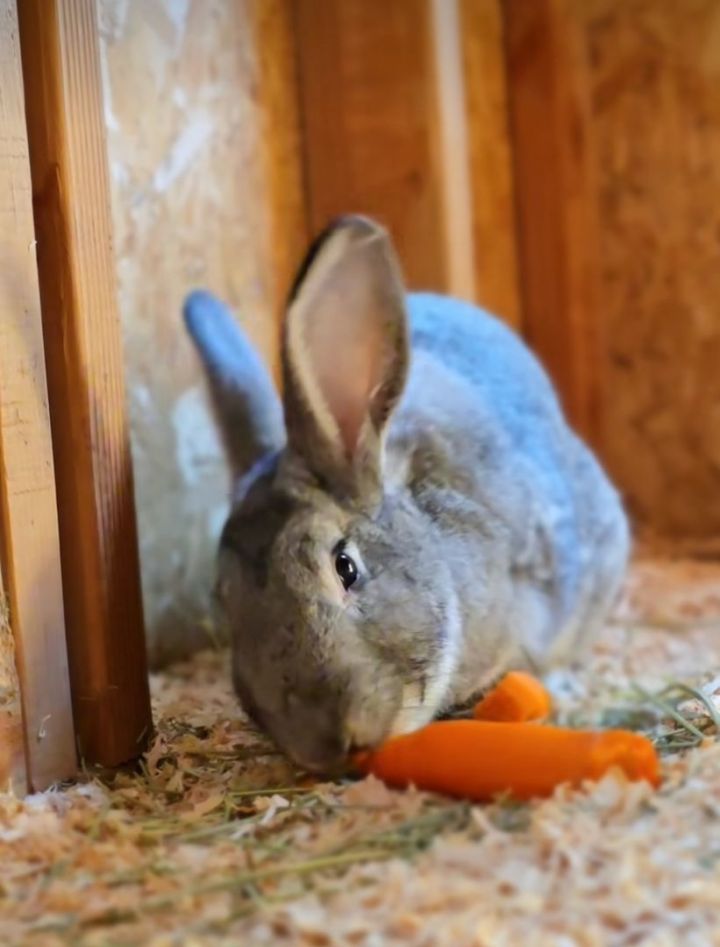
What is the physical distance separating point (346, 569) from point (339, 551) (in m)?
0.03

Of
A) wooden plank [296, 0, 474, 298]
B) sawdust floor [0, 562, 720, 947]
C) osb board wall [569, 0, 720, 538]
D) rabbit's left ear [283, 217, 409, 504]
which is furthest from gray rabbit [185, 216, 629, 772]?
osb board wall [569, 0, 720, 538]

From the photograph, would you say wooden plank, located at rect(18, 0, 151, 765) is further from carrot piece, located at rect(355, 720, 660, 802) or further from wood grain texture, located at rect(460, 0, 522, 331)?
wood grain texture, located at rect(460, 0, 522, 331)

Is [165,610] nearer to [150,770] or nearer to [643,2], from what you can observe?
[150,770]

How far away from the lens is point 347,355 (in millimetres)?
2266

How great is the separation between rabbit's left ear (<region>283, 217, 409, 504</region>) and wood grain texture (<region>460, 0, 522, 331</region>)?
1972 millimetres

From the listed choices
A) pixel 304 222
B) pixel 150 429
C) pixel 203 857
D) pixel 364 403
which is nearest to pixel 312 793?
pixel 203 857

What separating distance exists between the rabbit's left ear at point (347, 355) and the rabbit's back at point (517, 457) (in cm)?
30

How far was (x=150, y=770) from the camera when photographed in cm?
223

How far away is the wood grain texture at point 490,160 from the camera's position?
412cm

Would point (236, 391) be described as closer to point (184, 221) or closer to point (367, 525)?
point (184, 221)

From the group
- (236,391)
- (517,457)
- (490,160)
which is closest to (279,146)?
(490,160)

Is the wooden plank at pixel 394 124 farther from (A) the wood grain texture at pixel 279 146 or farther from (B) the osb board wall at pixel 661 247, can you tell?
(B) the osb board wall at pixel 661 247

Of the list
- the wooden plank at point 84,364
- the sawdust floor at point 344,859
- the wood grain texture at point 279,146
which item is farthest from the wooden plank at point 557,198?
the wooden plank at point 84,364

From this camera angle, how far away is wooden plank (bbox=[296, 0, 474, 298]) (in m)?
3.51
